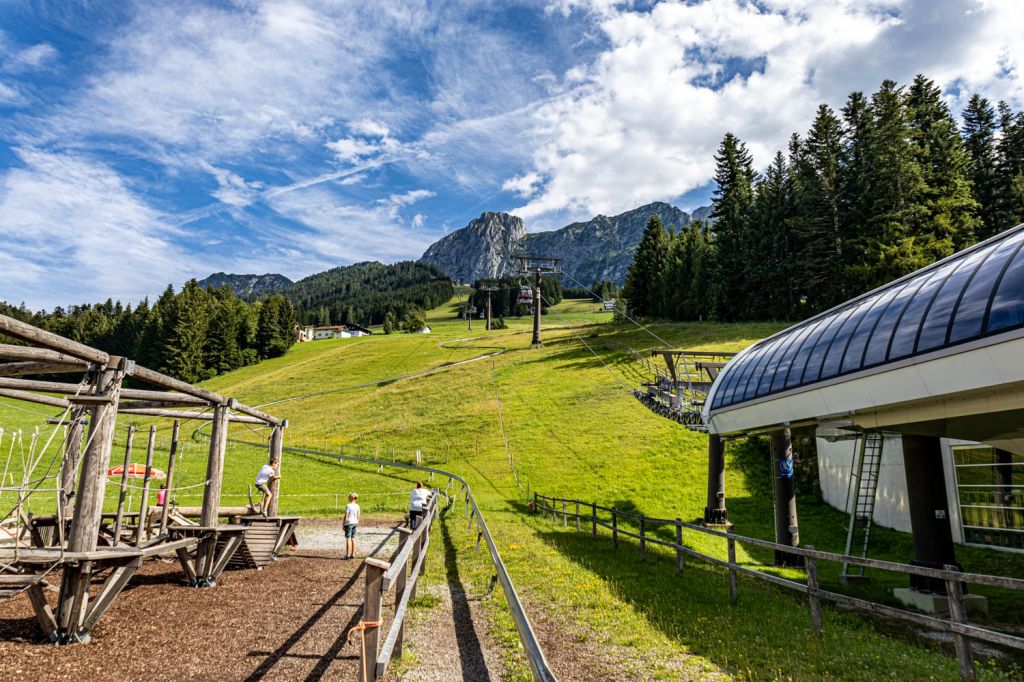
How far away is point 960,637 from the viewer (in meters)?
6.38

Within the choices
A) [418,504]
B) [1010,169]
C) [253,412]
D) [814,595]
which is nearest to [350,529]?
[418,504]

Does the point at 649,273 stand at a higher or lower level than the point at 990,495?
higher

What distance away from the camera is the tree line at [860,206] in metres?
49.8

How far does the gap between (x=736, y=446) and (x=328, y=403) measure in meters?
39.8

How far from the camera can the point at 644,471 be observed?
31.1 m

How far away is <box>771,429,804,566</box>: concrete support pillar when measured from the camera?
16375 mm

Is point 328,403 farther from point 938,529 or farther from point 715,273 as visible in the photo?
point 938,529

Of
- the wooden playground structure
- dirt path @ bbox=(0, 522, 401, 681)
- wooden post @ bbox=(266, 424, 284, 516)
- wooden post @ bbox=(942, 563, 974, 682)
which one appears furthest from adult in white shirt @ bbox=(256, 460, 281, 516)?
wooden post @ bbox=(942, 563, 974, 682)

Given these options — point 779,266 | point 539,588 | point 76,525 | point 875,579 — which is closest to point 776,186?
point 779,266

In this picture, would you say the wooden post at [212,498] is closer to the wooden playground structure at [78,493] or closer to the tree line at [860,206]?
the wooden playground structure at [78,493]

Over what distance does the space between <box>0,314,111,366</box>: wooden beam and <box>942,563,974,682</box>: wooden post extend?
11345mm

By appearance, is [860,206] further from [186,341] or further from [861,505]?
[186,341]

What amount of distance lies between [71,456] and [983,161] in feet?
235

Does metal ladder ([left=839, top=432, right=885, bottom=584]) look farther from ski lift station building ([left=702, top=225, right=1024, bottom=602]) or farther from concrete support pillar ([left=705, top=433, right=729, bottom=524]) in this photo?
concrete support pillar ([left=705, top=433, right=729, bottom=524])
